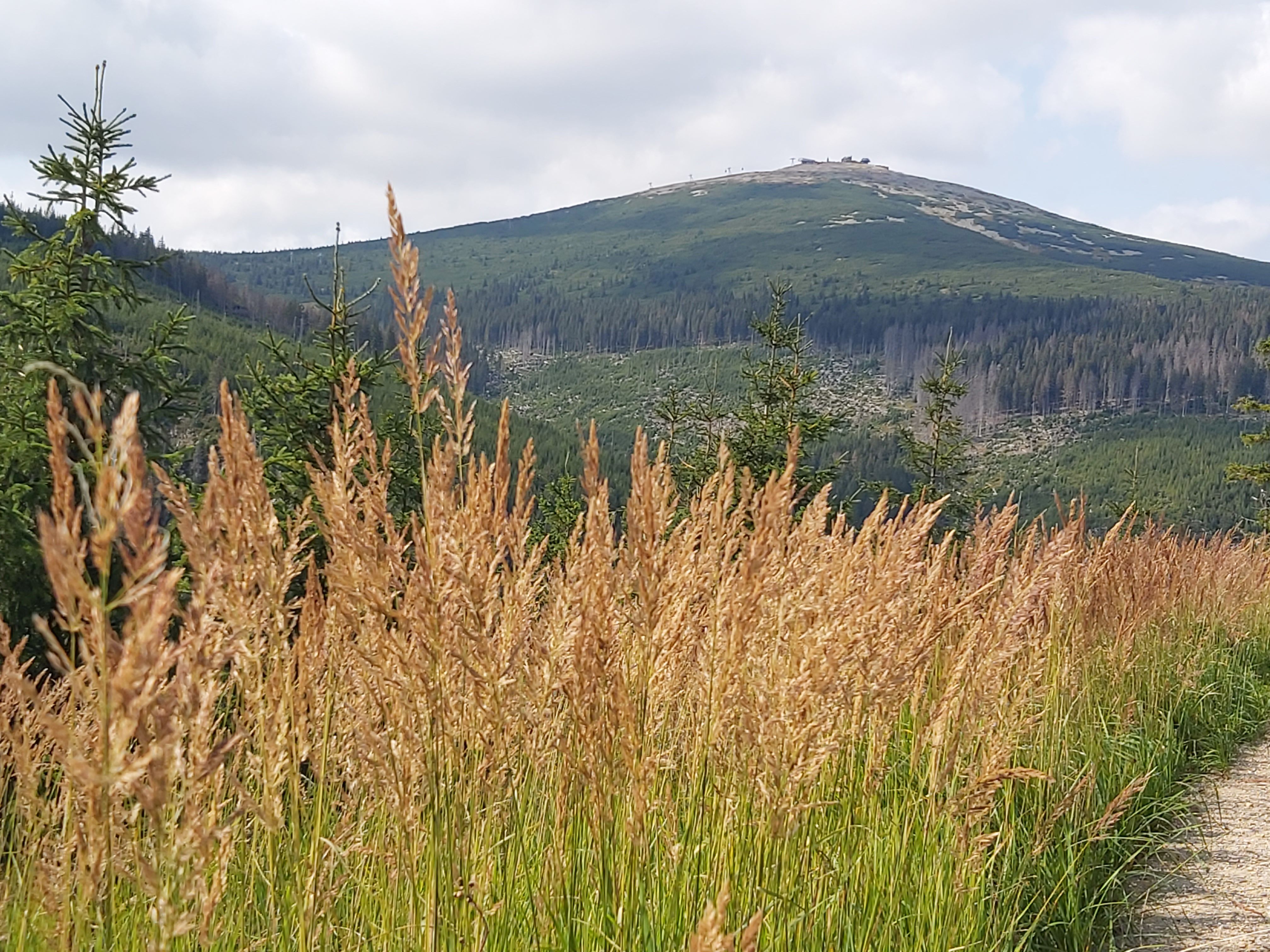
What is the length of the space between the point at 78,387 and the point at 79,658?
444 centimetres

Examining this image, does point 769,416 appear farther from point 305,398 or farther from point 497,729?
point 497,729

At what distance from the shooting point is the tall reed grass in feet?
3.87

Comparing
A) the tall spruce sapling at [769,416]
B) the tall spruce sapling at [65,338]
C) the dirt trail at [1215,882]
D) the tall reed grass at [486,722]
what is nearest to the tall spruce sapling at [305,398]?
the tall spruce sapling at [65,338]

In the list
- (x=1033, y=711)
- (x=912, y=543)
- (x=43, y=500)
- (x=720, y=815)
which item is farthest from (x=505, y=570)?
(x=43, y=500)

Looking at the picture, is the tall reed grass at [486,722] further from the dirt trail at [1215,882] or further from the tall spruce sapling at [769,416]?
the tall spruce sapling at [769,416]

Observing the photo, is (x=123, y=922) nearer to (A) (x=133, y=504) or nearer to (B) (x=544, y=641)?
(B) (x=544, y=641)

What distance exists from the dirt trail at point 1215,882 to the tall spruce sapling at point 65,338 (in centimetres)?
746

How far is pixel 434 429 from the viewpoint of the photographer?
38.2 feet

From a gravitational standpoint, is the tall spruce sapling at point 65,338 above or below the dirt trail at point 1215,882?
above

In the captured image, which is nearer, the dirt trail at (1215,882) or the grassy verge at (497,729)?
the grassy verge at (497,729)

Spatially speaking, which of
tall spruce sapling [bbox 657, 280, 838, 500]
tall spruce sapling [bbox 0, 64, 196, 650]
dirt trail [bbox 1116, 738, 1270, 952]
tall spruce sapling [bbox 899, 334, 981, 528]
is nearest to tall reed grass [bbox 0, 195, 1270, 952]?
dirt trail [bbox 1116, 738, 1270, 952]

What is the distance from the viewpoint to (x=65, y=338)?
29.0ft

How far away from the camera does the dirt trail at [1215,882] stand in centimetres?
383

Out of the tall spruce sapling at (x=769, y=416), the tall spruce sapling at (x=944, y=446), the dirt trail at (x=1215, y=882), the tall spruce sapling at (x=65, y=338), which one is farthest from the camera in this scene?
the tall spruce sapling at (x=944, y=446)
